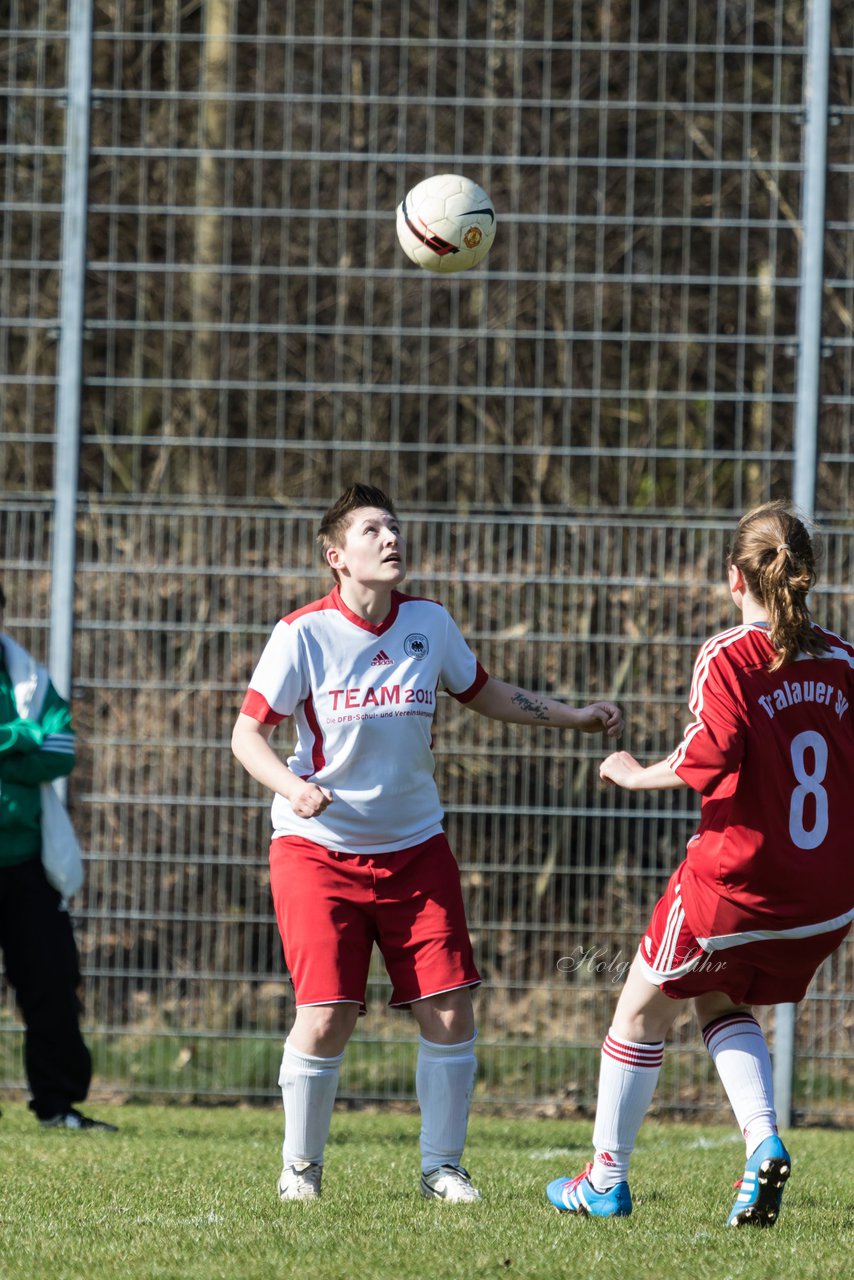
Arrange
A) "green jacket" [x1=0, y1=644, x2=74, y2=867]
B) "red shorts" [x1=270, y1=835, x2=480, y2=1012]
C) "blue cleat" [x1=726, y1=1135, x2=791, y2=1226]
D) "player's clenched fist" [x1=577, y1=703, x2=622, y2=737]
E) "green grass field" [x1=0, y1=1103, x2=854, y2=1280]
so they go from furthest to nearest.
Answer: "green jacket" [x1=0, y1=644, x2=74, y2=867], "player's clenched fist" [x1=577, y1=703, x2=622, y2=737], "red shorts" [x1=270, y1=835, x2=480, y2=1012], "blue cleat" [x1=726, y1=1135, x2=791, y2=1226], "green grass field" [x1=0, y1=1103, x2=854, y2=1280]

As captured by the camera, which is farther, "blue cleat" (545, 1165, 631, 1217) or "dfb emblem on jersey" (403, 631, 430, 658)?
"dfb emblem on jersey" (403, 631, 430, 658)

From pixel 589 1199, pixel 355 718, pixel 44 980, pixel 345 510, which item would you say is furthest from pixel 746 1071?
pixel 44 980

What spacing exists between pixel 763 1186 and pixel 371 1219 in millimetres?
964

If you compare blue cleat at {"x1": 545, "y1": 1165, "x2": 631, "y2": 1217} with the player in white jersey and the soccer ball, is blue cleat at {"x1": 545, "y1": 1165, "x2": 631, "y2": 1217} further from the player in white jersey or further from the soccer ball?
the soccer ball

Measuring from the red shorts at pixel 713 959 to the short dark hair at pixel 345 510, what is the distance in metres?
1.32

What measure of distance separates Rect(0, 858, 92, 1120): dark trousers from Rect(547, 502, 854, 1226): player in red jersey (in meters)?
2.81

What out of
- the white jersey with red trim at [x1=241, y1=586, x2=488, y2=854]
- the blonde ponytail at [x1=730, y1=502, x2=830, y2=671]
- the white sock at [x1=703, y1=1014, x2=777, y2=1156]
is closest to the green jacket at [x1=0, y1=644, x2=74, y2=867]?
the white jersey with red trim at [x1=241, y1=586, x2=488, y2=854]

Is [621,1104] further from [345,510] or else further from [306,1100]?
[345,510]

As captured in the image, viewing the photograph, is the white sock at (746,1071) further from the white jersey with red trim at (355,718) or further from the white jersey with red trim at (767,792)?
the white jersey with red trim at (355,718)

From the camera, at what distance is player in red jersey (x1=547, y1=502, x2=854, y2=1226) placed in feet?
12.5

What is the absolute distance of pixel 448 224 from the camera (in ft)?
17.7

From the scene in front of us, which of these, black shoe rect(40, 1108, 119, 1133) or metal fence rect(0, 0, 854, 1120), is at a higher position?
metal fence rect(0, 0, 854, 1120)

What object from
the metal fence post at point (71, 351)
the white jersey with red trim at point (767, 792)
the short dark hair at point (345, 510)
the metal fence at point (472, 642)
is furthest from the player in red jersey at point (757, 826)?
the metal fence post at point (71, 351)

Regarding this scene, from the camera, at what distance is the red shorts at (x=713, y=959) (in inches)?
155
